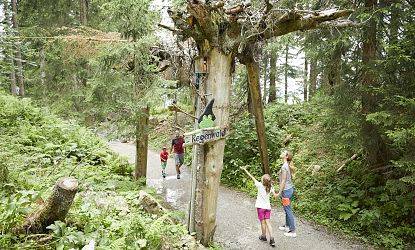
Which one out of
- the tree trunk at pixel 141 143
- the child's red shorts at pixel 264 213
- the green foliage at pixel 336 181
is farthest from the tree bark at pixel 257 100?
the tree trunk at pixel 141 143

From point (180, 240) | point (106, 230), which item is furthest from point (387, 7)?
point (106, 230)

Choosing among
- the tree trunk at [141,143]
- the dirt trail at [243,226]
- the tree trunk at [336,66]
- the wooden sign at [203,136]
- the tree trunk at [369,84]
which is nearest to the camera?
the wooden sign at [203,136]

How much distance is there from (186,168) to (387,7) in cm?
1024

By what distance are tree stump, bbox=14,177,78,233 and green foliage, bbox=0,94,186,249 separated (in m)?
0.13

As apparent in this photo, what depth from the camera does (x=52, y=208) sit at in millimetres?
3898

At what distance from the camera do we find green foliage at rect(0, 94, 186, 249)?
394 cm

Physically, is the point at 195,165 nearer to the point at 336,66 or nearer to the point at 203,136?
A: the point at 203,136

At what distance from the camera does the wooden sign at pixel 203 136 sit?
238 inches

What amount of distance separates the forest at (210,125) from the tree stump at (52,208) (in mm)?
15

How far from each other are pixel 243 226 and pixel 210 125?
3.44m

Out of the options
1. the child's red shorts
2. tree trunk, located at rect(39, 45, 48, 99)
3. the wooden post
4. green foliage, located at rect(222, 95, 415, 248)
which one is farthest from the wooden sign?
tree trunk, located at rect(39, 45, 48, 99)

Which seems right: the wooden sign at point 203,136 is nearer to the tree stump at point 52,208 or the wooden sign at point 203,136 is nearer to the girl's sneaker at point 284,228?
the tree stump at point 52,208

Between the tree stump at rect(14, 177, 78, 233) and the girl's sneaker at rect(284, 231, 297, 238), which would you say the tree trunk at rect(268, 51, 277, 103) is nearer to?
the girl's sneaker at rect(284, 231, 297, 238)

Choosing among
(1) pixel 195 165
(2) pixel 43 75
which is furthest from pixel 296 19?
(2) pixel 43 75
